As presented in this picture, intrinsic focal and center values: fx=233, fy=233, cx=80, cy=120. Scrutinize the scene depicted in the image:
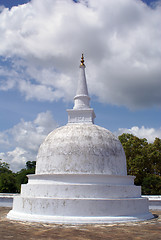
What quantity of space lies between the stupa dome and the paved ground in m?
3.61

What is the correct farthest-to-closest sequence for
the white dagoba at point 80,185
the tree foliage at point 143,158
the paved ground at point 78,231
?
the tree foliage at point 143,158 < the white dagoba at point 80,185 < the paved ground at point 78,231

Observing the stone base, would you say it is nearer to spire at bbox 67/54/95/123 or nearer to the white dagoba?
the white dagoba

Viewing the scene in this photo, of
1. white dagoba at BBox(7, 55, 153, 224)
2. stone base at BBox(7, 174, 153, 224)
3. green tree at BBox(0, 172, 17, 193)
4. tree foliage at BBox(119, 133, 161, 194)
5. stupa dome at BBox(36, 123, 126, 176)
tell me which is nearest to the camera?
stone base at BBox(7, 174, 153, 224)

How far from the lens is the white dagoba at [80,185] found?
12.4 meters

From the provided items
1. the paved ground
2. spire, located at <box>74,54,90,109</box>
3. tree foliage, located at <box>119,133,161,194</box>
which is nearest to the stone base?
the paved ground

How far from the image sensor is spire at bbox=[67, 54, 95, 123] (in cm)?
1784

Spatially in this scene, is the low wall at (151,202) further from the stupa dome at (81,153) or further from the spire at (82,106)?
the spire at (82,106)

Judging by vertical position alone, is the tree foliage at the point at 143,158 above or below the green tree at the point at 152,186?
above

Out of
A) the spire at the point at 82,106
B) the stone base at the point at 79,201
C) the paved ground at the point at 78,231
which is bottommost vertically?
the paved ground at the point at 78,231

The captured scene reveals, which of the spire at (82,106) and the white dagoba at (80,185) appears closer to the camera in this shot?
the white dagoba at (80,185)

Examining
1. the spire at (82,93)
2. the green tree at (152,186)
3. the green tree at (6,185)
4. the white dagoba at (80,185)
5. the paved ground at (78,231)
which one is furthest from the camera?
the green tree at (6,185)

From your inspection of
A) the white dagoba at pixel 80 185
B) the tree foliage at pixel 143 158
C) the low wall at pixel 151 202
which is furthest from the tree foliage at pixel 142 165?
the white dagoba at pixel 80 185

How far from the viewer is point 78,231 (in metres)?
10.3

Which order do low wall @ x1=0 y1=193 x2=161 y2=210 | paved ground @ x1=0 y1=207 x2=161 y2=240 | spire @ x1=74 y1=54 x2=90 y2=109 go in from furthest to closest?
low wall @ x1=0 y1=193 x2=161 y2=210 < spire @ x1=74 y1=54 x2=90 y2=109 < paved ground @ x1=0 y1=207 x2=161 y2=240
